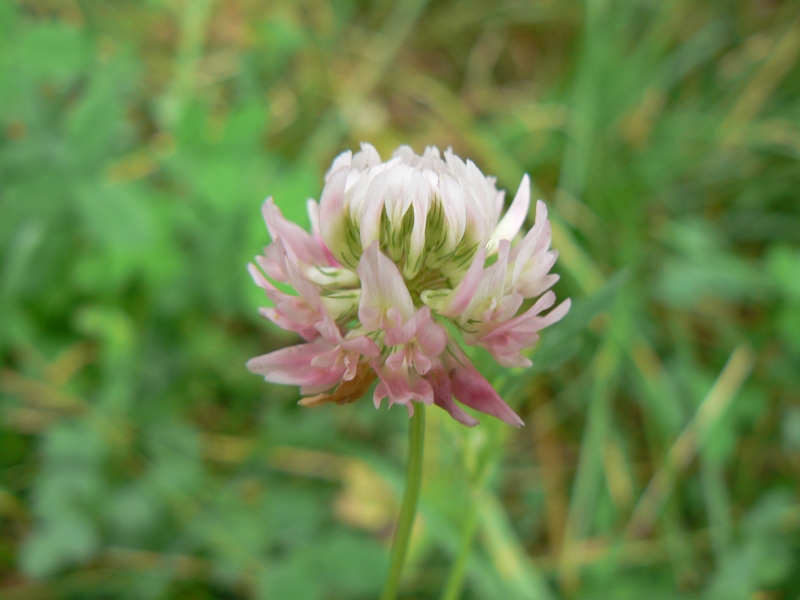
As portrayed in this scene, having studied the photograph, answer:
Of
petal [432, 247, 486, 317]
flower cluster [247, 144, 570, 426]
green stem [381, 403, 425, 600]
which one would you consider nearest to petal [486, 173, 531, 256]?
flower cluster [247, 144, 570, 426]

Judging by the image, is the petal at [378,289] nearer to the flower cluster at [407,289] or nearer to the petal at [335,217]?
the flower cluster at [407,289]

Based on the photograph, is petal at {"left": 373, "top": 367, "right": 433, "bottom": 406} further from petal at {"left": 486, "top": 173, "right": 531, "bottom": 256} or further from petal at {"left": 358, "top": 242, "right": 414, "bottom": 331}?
petal at {"left": 486, "top": 173, "right": 531, "bottom": 256}

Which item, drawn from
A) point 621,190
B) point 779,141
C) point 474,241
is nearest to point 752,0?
point 779,141

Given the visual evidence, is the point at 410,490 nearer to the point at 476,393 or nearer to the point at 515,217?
the point at 476,393

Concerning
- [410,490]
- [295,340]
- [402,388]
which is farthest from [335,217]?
[295,340]

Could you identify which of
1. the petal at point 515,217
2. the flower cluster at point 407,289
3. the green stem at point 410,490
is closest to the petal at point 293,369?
the flower cluster at point 407,289

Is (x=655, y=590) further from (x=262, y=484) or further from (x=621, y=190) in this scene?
(x=621, y=190)
